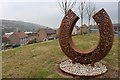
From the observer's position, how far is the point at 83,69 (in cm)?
709

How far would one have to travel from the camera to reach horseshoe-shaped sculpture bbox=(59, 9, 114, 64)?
22.5 ft

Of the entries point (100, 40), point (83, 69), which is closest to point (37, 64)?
point (83, 69)

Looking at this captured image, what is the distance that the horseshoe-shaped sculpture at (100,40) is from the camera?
686cm

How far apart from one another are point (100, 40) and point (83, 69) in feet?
4.20

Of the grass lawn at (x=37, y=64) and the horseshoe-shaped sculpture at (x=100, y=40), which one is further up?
the horseshoe-shaped sculpture at (x=100, y=40)

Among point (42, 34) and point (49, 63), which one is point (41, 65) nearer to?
point (49, 63)

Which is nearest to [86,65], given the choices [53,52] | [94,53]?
[94,53]

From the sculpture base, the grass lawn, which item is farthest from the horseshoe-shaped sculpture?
the grass lawn

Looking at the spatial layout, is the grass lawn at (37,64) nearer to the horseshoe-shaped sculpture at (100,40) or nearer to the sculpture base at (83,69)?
the sculpture base at (83,69)

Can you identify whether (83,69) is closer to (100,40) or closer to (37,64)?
(100,40)

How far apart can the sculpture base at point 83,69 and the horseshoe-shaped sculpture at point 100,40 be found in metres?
0.24

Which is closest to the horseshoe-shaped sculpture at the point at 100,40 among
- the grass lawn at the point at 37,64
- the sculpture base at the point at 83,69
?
the sculpture base at the point at 83,69

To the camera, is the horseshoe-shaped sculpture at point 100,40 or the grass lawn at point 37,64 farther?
the grass lawn at point 37,64

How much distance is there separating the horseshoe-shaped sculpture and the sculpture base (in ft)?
0.77
